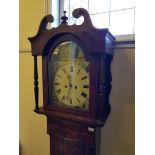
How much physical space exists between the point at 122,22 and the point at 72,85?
0.62m

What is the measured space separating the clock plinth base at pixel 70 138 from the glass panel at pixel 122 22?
744mm

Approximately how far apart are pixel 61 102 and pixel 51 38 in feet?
1.35

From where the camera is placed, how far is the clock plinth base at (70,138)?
118 centimetres

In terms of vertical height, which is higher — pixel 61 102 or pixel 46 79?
pixel 46 79

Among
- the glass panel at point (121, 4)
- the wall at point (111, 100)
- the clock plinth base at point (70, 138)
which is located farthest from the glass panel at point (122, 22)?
the clock plinth base at point (70, 138)

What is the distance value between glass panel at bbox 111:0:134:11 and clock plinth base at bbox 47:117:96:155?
89cm

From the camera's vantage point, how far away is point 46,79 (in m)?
1.31

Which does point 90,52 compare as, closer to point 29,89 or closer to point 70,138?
point 70,138

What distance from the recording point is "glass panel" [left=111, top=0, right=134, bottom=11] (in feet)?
4.62

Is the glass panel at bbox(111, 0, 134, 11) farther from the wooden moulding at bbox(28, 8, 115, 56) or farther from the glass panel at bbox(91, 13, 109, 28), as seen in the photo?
the wooden moulding at bbox(28, 8, 115, 56)

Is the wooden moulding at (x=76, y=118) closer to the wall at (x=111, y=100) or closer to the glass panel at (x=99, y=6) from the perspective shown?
the wall at (x=111, y=100)
